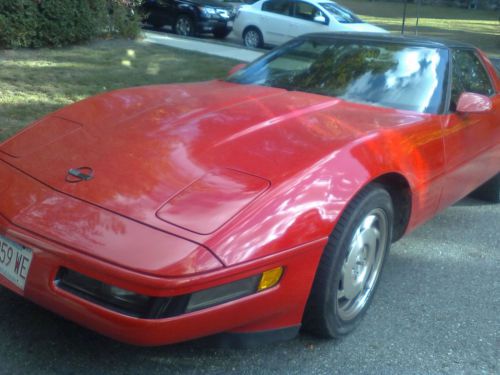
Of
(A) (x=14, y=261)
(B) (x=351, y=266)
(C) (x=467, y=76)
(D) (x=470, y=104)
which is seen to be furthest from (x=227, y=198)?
(C) (x=467, y=76)

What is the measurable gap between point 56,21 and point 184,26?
237 inches

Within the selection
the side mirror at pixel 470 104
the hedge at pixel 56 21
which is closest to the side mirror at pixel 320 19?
the hedge at pixel 56 21

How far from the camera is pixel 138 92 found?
3545 millimetres

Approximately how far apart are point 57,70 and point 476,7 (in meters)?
35.5

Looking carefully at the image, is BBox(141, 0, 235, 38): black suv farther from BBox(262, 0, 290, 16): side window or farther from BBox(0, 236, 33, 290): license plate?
BBox(0, 236, 33, 290): license plate

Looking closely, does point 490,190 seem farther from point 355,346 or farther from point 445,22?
point 445,22

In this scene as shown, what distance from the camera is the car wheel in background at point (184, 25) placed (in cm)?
1460

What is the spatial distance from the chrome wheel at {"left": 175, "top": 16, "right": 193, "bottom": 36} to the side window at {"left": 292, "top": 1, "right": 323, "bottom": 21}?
2669 mm

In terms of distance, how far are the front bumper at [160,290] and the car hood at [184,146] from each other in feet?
0.74

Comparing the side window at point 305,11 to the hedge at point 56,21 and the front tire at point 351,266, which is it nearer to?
the hedge at point 56,21

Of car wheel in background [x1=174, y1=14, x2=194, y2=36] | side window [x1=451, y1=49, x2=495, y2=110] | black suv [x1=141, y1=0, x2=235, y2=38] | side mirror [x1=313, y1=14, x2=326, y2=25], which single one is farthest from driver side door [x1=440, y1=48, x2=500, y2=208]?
car wheel in background [x1=174, y1=14, x2=194, y2=36]

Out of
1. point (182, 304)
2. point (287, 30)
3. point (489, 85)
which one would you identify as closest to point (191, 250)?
point (182, 304)

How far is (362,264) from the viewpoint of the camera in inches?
114

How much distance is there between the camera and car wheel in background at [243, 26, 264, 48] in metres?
14.1
